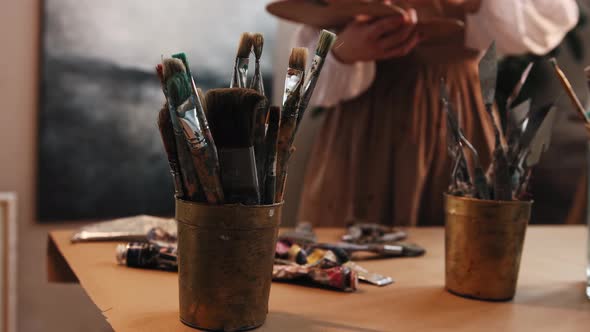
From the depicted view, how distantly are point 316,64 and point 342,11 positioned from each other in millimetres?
538

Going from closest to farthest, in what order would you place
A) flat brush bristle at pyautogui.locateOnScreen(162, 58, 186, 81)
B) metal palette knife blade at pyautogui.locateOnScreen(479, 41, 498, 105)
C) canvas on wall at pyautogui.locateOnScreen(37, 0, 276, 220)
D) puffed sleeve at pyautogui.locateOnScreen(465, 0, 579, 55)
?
flat brush bristle at pyautogui.locateOnScreen(162, 58, 186, 81) < metal palette knife blade at pyautogui.locateOnScreen(479, 41, 498, 105) < puffed sleeve at pyautogui.locateOnScreen(465, 0, 579, 55) < canvas on wall at pyautogui.locateOnScreen(37, 0, 276, 220)

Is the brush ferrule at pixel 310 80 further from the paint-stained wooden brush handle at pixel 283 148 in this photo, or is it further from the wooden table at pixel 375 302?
the wooden table at pixel 375 302

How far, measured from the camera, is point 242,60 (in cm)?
51

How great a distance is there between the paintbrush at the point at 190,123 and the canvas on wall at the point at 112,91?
1443mm

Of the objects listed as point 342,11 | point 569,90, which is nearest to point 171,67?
point 569,90

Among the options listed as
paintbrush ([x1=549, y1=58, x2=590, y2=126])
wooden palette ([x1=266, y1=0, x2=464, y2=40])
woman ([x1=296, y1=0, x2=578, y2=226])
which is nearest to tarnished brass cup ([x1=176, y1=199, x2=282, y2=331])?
paintbrush ([x1=549, y1=58, x2=590, y2=126])

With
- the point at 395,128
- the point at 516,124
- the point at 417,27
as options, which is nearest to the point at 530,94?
the point at 395,128

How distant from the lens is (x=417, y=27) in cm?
102

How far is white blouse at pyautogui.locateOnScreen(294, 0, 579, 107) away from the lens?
1198 millimetres

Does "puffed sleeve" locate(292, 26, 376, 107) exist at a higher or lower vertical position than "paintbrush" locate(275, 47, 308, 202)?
higher

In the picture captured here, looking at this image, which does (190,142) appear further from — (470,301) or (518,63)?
(518,63)

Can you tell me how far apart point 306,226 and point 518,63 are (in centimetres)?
160

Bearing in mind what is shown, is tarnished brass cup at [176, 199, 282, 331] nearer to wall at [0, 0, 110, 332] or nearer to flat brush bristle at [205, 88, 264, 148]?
flat brush bristle at [205, 88, 264, 148]

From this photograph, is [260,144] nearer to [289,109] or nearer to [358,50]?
[289,109]
